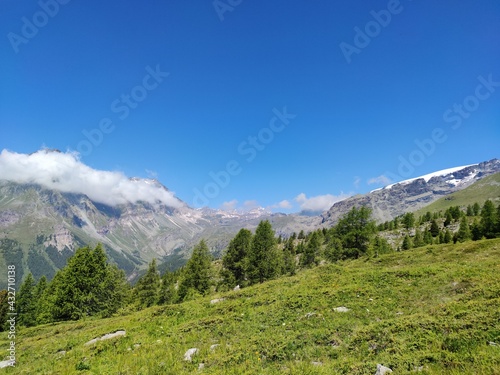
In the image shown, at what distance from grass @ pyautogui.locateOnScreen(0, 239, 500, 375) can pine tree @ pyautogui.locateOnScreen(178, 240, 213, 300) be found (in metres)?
27.0

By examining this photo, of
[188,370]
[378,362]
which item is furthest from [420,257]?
[188,370]

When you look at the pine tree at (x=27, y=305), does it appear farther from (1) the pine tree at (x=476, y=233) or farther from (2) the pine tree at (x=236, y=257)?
(1) the pine tree at (x=476, y=233)

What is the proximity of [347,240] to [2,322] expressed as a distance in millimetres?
75434

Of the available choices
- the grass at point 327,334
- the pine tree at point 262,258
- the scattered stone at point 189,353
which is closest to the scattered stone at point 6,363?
the grass at point 327,334

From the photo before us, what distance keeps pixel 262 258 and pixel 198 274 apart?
12.1 metres

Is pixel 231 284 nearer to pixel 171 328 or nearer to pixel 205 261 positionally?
pixel 205 261

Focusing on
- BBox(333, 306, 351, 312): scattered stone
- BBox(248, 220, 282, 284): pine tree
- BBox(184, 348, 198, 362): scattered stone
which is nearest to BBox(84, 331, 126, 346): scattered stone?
BBox(184, 348, 198, 362): scattered stone

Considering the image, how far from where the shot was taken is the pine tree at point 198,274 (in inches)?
1981

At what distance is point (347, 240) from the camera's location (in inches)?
2137

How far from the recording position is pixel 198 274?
50.8m

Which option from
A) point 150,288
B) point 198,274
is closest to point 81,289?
point 198,274

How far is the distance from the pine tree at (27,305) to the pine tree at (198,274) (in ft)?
139

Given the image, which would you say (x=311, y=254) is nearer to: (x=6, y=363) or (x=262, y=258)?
(x=262, y=258)

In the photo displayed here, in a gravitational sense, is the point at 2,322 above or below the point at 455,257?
below
